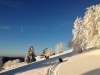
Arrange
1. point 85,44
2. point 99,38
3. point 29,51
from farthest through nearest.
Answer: point 29,51 → point 85,44 → point 99,38

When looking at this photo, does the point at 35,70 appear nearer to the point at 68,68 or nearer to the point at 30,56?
the point at 68,68

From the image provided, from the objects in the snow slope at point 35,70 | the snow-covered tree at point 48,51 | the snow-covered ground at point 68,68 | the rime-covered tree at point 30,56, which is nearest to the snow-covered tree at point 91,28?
the snow-covered ground at point 68,68

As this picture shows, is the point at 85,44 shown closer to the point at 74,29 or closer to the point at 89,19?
the point at 74,29

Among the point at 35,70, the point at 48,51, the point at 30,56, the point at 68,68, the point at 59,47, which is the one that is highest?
the point at 59,47

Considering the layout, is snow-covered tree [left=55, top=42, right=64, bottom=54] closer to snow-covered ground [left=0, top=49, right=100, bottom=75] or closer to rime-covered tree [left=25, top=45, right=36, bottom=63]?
rime-covered tree [left=25, top=45, right=36, bottom=63]

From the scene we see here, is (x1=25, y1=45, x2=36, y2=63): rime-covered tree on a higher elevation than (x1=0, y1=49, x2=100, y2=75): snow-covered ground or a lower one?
higher

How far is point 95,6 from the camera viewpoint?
4462 centimetres

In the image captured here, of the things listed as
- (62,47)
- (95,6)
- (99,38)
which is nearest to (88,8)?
(95,6)

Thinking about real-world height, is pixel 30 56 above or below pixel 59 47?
below

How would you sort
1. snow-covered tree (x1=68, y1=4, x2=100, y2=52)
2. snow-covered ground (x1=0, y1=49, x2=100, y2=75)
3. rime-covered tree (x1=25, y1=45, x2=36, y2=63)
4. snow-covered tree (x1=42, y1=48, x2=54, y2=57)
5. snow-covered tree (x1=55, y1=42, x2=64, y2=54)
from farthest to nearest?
snow-covered tree (x1=55, y1=42, x2=64, y2=54) → snow-covered tree (x1=42, y1=48, x2=54, y2=57) → rime-covered tree (x1=25, y1=45, x2=36, y2=63) → snow-covered tree (x1=68, y1=4, x2=100, y2=52) → snow-covered ground (x1=0, y1=49, x2=100, y2=75)

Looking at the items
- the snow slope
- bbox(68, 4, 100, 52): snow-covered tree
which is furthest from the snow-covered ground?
bbox(68, 4, 100, 52): snow-covered tree

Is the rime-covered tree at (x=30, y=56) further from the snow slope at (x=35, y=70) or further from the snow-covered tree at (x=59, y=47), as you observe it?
the snow slope at (x=35, y=70)

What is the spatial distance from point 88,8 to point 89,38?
27.6 ft

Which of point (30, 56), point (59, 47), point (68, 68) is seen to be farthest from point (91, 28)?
point (59, 47)
